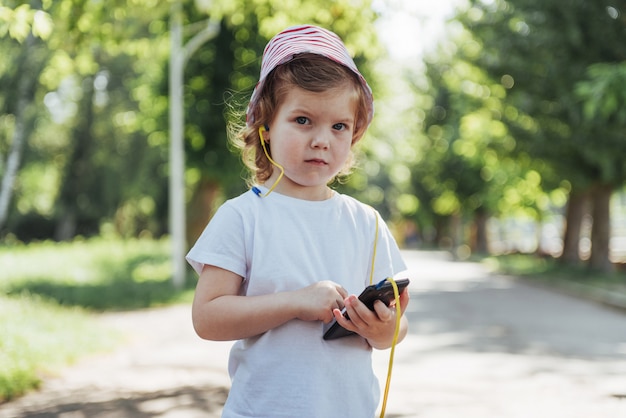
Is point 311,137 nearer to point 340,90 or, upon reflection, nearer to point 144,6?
point 340,90

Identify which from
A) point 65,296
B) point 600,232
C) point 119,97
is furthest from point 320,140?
point 119,97

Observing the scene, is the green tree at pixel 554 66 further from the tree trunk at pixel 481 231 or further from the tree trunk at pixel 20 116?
the tree trunk at pixel 481 231

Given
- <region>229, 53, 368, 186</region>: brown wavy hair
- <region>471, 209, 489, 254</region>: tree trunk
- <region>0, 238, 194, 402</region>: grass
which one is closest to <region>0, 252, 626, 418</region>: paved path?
<region>0, 238, 194, 402</region>: grass

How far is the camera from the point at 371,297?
185 centimetres

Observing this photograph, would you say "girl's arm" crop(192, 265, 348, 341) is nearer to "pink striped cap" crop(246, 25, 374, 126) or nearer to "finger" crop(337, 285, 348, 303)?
"finger" crop(337, 285, 348, 303)

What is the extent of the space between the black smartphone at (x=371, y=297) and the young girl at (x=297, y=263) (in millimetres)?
21

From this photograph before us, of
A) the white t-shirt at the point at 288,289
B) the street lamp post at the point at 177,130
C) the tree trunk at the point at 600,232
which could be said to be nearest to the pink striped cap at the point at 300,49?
the white t-shirt at the point at 288,289

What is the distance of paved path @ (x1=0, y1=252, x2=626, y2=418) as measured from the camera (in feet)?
19.7

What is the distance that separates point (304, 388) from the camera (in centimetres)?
193

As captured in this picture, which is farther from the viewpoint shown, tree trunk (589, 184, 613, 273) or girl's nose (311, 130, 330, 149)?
tree trunk (589, 184, 613, 273)

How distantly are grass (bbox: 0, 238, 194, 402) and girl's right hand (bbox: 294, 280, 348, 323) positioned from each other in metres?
5.07

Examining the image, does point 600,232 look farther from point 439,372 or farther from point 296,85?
point 296,85

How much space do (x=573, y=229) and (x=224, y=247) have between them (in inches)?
1041

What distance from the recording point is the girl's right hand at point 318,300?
1.86 m
